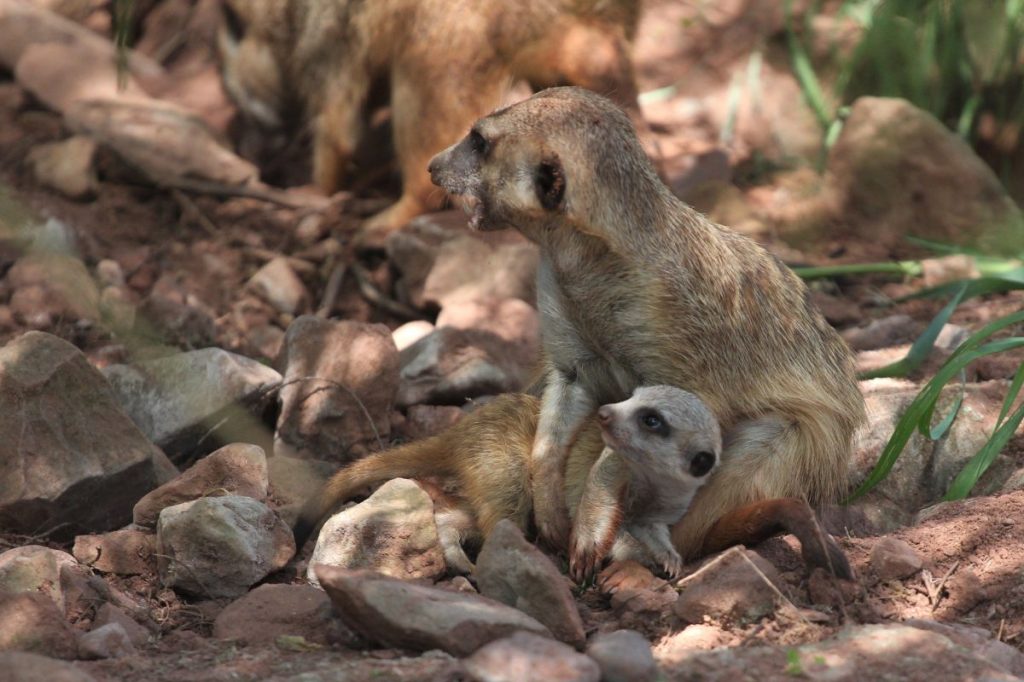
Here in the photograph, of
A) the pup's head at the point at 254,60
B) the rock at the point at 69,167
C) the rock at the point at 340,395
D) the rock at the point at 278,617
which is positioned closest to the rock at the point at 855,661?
the rock at the point at 278,617

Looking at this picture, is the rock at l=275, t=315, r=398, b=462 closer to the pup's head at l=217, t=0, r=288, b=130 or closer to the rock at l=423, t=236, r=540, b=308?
the rock at l=423, t=236, r=540, b=308

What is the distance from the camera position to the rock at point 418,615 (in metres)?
2.49

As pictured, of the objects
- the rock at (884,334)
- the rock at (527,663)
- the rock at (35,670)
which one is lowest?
the rock at (884,334)

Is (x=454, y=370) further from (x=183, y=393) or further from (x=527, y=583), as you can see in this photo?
(x=527, y=583)

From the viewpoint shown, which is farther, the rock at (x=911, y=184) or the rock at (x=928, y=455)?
the rock at (x=911, y=184)

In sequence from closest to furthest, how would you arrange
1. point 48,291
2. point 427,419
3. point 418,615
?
point 418,615 < point 427,419 < point 48,291

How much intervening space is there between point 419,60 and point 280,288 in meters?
1.23

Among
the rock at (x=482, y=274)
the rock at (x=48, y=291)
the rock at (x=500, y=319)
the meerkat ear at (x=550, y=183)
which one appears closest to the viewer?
the meerkat ear at (x=550, y=183)

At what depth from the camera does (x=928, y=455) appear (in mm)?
3740

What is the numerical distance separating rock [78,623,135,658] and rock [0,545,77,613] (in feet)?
0.60

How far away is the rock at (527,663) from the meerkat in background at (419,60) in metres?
3.00

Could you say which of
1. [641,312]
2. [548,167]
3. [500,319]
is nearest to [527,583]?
[641,312]

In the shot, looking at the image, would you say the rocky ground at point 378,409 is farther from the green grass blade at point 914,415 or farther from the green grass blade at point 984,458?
the green grass blade at point 914,415

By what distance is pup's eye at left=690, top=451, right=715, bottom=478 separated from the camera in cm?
301
